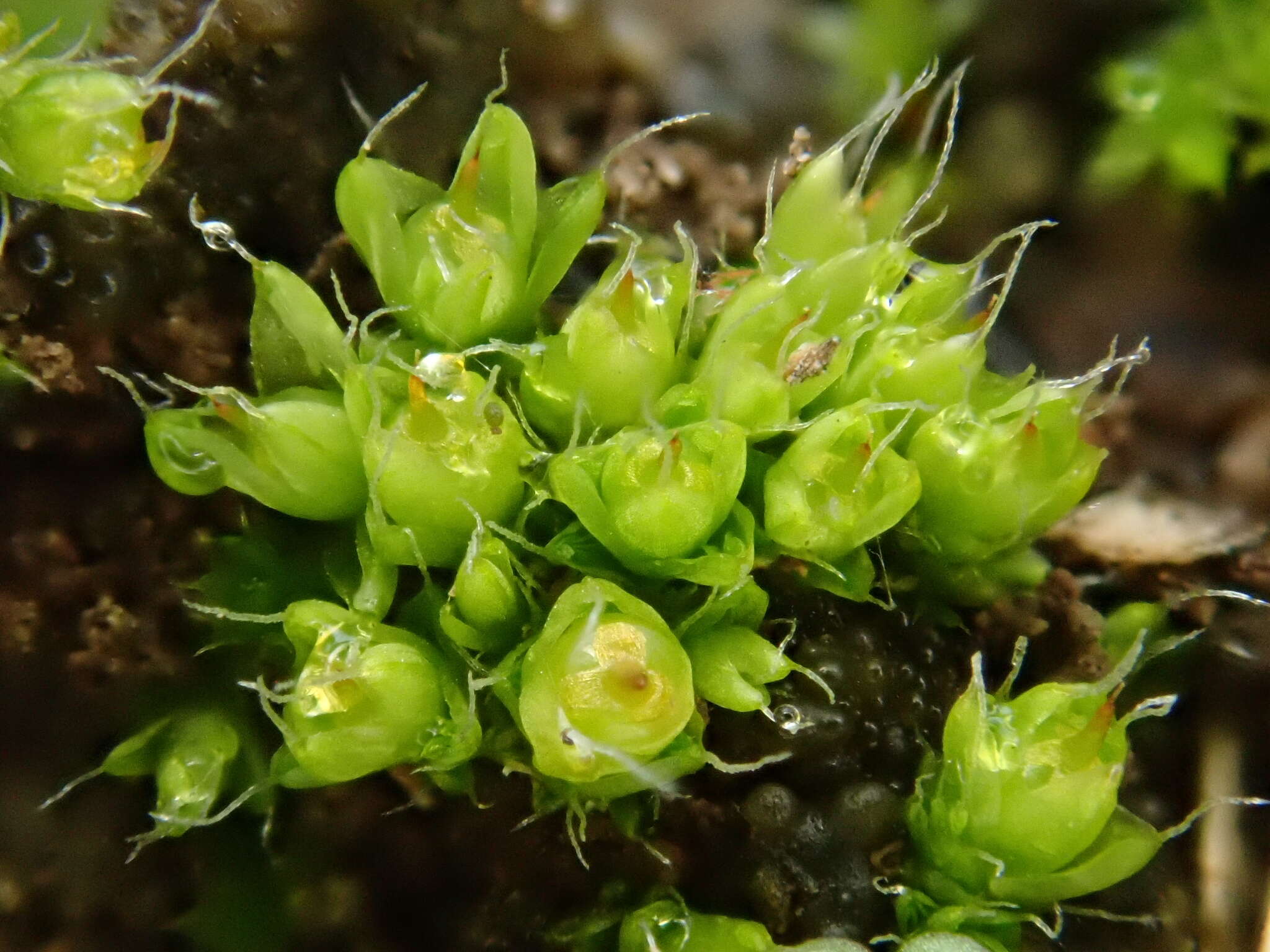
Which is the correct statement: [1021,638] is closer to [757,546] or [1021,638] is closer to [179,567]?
[757,546]

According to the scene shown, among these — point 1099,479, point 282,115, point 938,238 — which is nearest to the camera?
point 282,115

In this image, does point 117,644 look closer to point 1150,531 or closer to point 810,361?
point 810,361

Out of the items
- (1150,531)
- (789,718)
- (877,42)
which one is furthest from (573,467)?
(877,42)

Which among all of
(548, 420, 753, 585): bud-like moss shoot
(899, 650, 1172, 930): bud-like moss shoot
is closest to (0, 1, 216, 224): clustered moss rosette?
(548, 420, 753, 585): bud-like moss shoot

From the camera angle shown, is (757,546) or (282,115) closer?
(757,546)

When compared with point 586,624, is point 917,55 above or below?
above

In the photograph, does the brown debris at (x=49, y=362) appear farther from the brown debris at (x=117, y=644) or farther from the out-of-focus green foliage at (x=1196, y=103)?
the out-of-focus green foliage at (x=1196, y=103)

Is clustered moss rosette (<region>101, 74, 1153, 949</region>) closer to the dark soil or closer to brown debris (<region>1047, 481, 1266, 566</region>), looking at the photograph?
the dark soil

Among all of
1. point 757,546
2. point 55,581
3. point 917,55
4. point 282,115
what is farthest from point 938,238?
point 55,581
